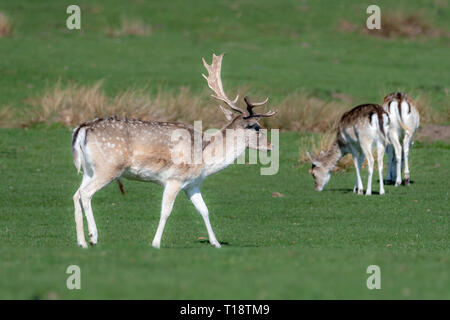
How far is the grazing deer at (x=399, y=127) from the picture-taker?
19531mm

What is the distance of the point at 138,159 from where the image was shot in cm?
1207

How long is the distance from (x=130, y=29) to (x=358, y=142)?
2060 cm

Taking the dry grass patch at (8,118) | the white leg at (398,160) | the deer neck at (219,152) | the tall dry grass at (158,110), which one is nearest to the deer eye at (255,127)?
the deer neck at (219,152)

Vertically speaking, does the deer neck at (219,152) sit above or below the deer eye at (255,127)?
below

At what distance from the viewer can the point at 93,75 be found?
30.8 m

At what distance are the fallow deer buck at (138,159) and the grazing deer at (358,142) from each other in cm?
645

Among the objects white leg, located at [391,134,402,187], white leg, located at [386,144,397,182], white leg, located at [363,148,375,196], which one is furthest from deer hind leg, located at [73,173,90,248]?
white leg, located at [386,144,397,182]

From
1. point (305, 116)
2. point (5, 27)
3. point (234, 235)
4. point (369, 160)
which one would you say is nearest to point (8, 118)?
point (305, 116)

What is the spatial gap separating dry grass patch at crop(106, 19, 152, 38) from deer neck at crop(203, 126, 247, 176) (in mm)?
25226

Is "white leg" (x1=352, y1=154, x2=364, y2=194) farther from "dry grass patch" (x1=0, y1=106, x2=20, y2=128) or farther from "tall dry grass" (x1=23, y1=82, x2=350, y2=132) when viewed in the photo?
"dry grass patch" (x1=0, y1=106, x2=20, y2=128)

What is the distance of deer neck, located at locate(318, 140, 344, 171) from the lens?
767 inches

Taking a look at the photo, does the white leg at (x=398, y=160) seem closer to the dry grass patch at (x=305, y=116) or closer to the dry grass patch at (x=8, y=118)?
the dry grass patch at (x=305, y=116)
